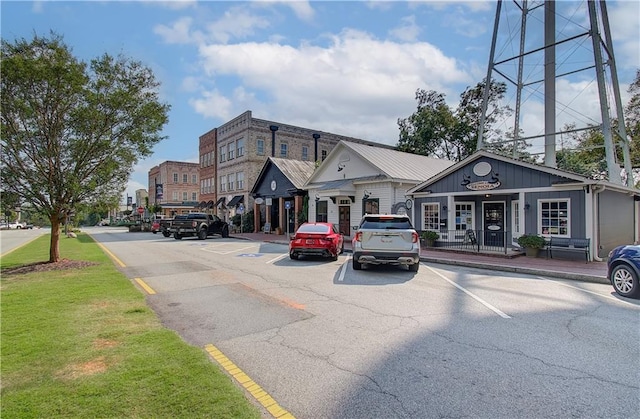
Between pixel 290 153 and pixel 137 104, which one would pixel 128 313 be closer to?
pixel 137 104

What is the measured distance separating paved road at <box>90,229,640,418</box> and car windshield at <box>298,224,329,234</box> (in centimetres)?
417

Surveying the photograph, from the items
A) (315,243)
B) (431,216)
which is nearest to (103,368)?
(315,243)

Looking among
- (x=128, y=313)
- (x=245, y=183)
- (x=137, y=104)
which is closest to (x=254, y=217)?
(x=245, y=183)

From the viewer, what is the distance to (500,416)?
10.6ft

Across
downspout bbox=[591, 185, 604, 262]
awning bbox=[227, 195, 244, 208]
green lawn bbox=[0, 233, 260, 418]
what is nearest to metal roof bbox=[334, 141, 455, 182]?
downspout bbox=[591, 185, 604, 262]

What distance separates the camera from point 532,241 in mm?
14422

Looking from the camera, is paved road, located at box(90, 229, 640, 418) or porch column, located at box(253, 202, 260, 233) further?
porch column, located at box(253, 202, 260, 233)

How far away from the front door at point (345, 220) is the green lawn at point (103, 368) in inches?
698

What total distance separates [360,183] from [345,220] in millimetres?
2944

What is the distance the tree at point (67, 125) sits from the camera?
10.6 meters

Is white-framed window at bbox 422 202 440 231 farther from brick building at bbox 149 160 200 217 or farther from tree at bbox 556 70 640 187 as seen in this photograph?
brick building at bbox 149 160 200 217

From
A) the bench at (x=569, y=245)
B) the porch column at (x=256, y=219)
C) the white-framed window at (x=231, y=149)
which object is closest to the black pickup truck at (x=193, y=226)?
the porch column at (x=256, y=219)

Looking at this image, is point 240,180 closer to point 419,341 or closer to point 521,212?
point 521,212

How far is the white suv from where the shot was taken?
1072 cm
